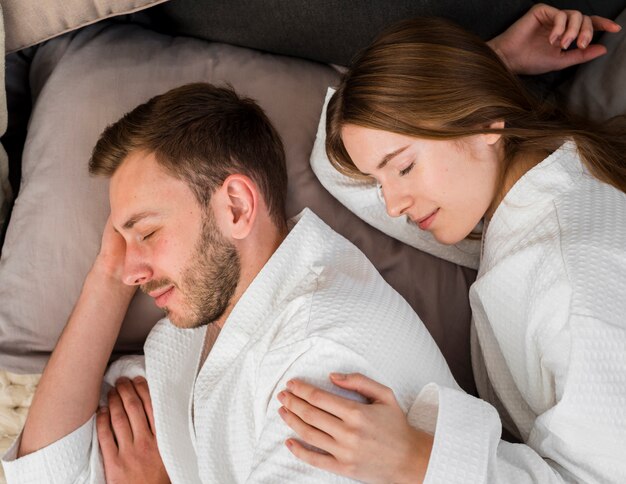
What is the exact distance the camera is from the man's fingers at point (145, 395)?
4.85 feet

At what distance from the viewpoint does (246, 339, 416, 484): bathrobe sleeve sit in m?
1.11

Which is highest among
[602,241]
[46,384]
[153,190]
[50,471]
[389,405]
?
[153,190]

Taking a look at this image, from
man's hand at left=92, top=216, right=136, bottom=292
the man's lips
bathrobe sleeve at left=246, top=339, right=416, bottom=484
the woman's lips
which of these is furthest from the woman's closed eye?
man's hand at left=92, top=216, right=136, bottom=292

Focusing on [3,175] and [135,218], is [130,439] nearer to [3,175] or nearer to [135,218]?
[135,218]

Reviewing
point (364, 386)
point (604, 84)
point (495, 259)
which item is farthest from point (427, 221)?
point (604, 84)

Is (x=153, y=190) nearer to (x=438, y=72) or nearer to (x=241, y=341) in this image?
(x=241, y=341)

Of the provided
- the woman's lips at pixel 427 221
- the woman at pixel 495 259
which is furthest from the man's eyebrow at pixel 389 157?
the woman's lips at pixel 427 221

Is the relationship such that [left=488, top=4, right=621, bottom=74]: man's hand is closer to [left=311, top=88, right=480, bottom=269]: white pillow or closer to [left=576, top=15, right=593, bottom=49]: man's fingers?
[left=576, top=15, right=593, bottom=49]: man's fingers

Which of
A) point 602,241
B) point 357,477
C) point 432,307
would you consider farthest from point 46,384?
point 602,241

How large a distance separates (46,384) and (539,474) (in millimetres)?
970

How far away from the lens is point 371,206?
61.7 inches

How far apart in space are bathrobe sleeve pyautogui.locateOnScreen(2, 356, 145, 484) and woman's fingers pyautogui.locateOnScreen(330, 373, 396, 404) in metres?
0.59

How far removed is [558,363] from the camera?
121 cm

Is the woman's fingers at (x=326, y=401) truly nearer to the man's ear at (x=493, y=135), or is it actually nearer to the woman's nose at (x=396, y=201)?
the woman's nose at (x=396, y=201)
